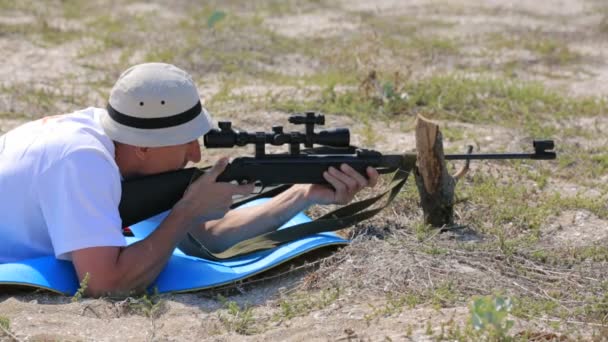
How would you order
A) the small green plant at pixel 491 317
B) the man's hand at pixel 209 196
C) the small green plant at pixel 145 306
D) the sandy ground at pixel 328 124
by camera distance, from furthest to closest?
1. the man's hand at pixel 209 196
2. the small green plant at pixel 145 306
3. the sandy ground at pixel 328 124
4. the small green plant at pixel 491 317

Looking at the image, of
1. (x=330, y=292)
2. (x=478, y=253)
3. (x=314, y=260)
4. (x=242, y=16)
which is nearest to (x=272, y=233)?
(x=314, y=260)

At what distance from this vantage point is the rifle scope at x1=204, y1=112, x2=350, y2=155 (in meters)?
4.55

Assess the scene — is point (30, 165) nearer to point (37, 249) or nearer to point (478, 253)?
point (37, 249)

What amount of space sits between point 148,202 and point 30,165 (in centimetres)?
52

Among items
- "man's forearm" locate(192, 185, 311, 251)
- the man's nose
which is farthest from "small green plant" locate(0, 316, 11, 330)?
"man's forearm" locate(192, 185, 311, 251)

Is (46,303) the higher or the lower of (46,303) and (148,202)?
the lower

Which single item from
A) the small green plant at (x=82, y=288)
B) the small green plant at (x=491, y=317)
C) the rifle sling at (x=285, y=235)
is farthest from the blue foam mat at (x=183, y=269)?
the small green plant at (x=491, y=317)

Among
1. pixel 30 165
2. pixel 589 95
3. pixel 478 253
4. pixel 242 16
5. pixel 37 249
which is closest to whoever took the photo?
pixel 30 165

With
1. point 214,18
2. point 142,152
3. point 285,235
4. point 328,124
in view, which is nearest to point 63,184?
point 142,152

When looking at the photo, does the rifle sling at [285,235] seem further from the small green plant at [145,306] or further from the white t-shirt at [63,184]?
the white t-shirt at [63,184]

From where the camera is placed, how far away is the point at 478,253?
477cm

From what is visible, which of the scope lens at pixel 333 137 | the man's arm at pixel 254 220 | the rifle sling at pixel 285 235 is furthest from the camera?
the man's arm at pixel 254 220

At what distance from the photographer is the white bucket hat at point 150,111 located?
420cm

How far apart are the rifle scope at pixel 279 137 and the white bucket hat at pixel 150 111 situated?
270 millimetres
